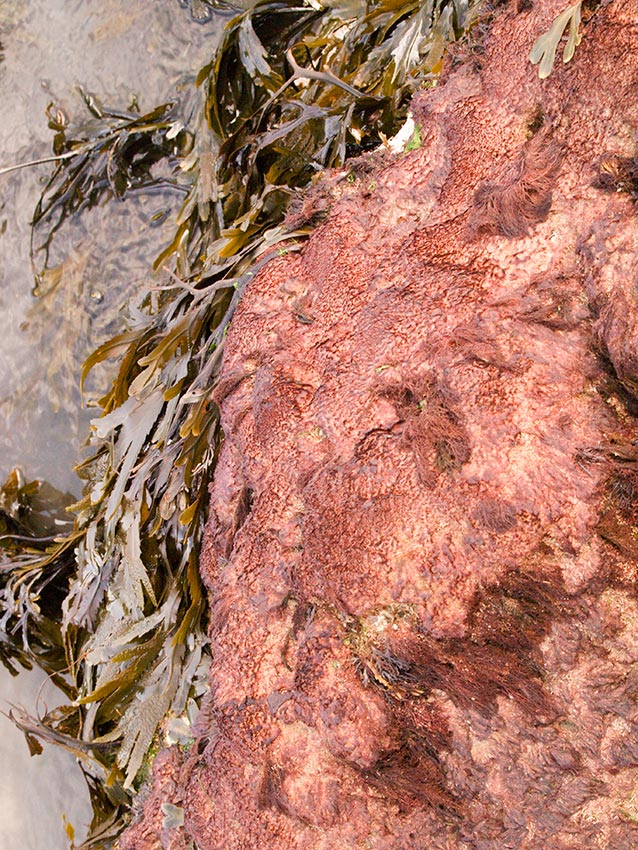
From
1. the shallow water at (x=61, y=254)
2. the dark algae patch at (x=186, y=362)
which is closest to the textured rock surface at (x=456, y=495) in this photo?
the dark algae patch at (x=186, y=362)

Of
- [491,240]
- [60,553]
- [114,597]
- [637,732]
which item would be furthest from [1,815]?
[491,240]

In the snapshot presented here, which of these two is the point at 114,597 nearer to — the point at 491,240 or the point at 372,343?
the point at 372,343

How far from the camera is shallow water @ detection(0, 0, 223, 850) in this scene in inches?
119

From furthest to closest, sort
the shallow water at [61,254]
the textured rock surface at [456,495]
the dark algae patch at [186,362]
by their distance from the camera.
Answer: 1. the shallow water at [61,254]
2. the dark algae patch at [186,362]
3. the textured rock surface at [456,495]

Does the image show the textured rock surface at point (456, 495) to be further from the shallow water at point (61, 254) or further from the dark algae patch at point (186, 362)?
the shallow water at point (61, 254)

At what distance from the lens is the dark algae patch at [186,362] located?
218 centimetres

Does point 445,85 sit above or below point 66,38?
below

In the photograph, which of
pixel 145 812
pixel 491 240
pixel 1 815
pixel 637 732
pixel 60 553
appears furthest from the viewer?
pixel 1 815

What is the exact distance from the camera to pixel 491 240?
159 cm

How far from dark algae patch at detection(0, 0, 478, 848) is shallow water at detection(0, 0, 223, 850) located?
223 mm

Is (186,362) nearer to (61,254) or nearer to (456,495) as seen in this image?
(456,495)

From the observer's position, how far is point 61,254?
317cm

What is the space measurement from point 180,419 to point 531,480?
1185 millimetres

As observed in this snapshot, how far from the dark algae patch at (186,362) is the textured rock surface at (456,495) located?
0.27m
